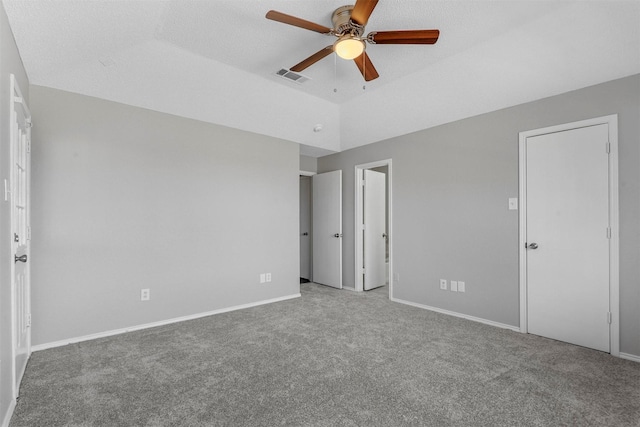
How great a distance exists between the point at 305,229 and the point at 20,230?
4.22 metres

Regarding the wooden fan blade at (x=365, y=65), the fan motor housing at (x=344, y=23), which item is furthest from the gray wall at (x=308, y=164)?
the fan motor housing at (x=344, y=23)

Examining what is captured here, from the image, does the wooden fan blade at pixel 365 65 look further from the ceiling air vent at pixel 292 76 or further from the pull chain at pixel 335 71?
the ceiling air vent at pixel 292 76

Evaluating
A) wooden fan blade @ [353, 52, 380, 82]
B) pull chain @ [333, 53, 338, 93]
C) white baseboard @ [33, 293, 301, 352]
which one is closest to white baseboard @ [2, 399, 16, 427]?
white baseboard @ [33, 293, 301, 352]

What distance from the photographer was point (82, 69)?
2.98 meters

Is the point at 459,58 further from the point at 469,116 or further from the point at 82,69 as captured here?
the point at 82,69

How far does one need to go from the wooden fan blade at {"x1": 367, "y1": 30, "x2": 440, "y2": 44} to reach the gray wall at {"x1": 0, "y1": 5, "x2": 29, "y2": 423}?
2.35m

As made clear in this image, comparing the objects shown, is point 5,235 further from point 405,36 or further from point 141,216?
point 405,36

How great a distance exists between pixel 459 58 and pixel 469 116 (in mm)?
726

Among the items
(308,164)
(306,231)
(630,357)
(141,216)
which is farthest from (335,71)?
(630,357)

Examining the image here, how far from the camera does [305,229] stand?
613 centimetres

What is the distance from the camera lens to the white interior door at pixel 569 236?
111 inches

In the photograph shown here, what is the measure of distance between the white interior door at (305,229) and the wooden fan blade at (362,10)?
3983 mm

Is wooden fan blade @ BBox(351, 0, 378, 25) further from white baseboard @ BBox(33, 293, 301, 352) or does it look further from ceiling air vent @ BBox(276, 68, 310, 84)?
white baseboard @ BBox(33, 293, 301, 352)

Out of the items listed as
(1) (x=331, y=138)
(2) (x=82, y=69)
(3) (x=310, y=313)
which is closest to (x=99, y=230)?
(2) (x=82, y=69)
